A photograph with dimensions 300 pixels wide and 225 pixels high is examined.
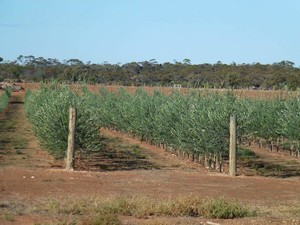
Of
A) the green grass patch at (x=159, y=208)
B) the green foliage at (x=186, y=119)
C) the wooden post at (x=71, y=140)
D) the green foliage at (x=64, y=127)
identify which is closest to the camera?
the green grass patch at (x=159, y=208)

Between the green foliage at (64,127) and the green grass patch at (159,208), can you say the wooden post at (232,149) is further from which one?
the green grass patch at (159,208)

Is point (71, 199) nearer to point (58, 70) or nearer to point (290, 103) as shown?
point (290, 103)

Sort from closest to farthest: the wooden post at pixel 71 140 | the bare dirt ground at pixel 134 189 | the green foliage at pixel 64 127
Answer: the bare dirt ground at pixel 134 189 → the wooden post at pixel 71 140 → the green foliage at pixel 64 127

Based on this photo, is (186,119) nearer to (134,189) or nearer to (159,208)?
(134,189)

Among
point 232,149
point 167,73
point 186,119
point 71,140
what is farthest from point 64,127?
point 167,73

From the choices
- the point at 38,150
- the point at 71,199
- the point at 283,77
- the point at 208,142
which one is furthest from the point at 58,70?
the point at 71,199

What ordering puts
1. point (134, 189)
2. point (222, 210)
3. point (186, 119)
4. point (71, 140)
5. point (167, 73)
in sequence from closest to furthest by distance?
point (222, 210) → point (134, 189) → point (71, 140) → point (186, 119) → point (167, 73)

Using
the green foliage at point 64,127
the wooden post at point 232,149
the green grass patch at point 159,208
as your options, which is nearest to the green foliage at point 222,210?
the green grass patch at point 159,208

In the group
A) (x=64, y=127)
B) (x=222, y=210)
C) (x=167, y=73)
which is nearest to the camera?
(x=222, y=210)

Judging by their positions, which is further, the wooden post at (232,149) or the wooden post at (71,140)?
the wooden post at (71,140)

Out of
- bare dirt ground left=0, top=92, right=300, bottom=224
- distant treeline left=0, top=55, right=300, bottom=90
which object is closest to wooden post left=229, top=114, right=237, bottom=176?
bare dirt ground left=0, top=92, right=300, bottom=224

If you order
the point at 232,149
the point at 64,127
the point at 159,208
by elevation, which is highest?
the point at 64,127

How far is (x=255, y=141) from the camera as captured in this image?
3497 centimetres

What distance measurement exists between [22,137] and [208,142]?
53.6ft
